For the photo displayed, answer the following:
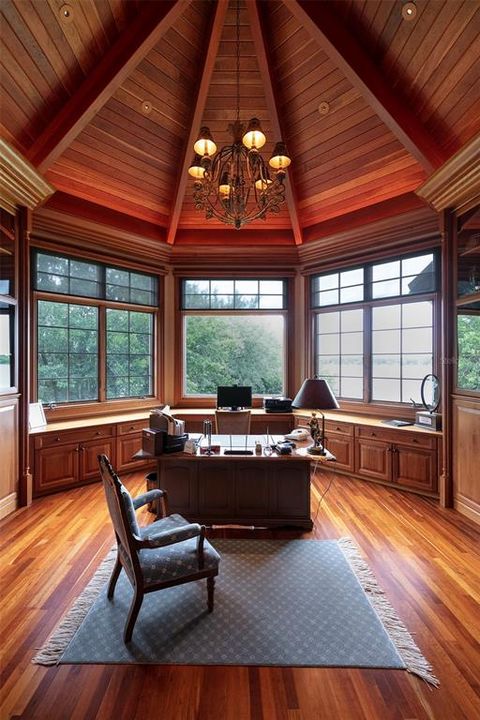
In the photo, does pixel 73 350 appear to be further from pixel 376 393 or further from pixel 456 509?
pixel 456 509

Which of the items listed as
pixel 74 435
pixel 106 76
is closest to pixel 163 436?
pixel 74 435

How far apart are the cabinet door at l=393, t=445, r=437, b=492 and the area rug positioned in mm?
1761

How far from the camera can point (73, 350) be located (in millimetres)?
4750

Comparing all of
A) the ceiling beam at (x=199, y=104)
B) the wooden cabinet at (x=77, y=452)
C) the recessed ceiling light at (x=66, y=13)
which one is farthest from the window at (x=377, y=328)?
the recessed ceiling light at (x=66, y=13)

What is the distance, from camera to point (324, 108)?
418 cm

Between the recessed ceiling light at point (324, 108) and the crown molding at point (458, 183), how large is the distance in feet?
5.09

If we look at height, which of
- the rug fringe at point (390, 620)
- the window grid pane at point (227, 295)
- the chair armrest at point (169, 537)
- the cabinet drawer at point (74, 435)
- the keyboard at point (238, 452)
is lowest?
the rug fringe at point (390, 620)

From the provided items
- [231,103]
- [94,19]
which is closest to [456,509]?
[231,103]

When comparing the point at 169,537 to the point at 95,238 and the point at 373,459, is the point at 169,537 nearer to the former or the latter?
the point at 373,459

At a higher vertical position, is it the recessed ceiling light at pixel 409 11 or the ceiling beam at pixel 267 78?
the ceiling beam at pixel 267 78

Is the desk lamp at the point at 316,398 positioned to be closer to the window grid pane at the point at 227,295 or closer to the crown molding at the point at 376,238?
the crown molding at the point at 376,238

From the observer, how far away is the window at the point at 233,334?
5738mm

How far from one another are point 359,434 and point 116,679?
11.9 ft

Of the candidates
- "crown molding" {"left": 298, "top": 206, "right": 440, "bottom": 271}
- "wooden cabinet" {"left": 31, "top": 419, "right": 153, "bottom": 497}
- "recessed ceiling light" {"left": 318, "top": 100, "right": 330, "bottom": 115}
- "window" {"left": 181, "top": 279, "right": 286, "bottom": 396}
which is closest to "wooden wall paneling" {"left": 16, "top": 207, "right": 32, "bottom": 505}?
"wooden cabinet" {"left": 31, "top": 419, "right": 153, "bottom": 497}
